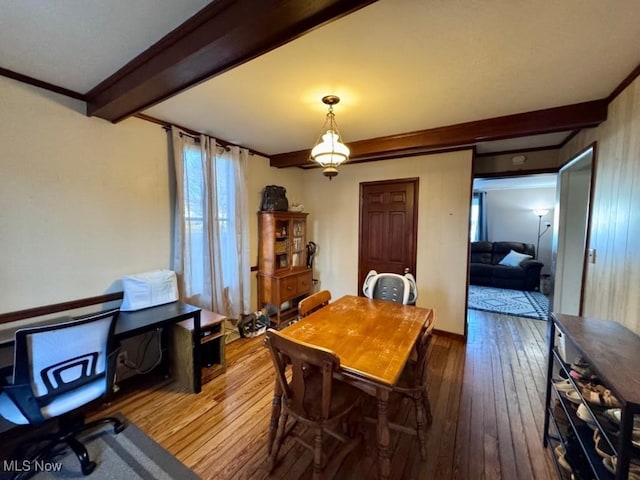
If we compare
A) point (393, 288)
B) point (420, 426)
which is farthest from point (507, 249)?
point (420, 426)

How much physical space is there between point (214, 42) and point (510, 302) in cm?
590

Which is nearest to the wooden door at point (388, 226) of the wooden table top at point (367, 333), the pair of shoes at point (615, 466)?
the wooden table top at point (367, 333)

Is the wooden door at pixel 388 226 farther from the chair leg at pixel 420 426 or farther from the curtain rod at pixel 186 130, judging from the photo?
the chair leg at pixel 420 426

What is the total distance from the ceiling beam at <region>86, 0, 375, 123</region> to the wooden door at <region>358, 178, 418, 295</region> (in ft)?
9.19

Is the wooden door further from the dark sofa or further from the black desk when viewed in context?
the black desk

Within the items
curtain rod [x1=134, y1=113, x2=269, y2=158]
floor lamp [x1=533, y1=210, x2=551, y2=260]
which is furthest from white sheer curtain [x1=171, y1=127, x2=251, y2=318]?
floor lamp [x1=533, y1=210, x2=551, y2=260]

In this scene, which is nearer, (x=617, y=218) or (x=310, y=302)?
(x=617, y=218)

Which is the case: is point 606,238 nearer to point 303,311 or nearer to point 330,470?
point 303,311

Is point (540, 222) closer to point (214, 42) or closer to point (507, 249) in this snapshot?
point (507, 249)

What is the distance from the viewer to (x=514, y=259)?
614 centimetres

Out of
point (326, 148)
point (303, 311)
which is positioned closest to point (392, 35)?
point (326, 148)

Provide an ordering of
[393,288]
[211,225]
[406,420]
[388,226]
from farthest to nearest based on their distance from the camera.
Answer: [388,226] < [211,225] < [393,288] < [406,420]

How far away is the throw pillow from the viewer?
19.8ft

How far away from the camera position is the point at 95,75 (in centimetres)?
182
